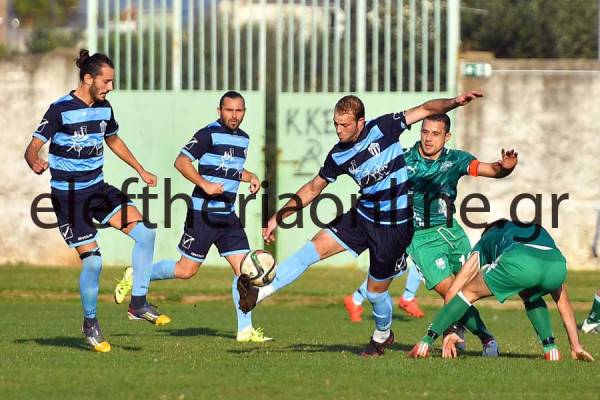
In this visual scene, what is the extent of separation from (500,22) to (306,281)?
1251 cm

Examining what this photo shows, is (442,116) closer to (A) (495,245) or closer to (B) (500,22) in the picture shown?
(A) (495,245)

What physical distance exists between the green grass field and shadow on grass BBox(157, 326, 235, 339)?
2 cm

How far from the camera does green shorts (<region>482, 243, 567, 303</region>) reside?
32.8ft

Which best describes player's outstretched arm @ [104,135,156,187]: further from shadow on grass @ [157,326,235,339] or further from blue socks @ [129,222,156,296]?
shadow on grass @ [157,326,235,339]

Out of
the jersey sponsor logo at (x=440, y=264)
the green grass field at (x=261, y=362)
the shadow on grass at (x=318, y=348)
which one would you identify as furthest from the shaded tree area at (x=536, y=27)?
the jersey sponsor logo at (x=440, y=264)

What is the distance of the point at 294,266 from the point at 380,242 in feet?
2.47

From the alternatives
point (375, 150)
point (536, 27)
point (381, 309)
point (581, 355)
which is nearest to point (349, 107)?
point (375, 150)

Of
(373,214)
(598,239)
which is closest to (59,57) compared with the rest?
(598,239)

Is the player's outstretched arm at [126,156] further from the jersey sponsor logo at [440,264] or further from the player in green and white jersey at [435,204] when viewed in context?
the jersey sponsor logo at [440,264]

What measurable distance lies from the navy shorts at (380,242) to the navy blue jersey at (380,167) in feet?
0.23

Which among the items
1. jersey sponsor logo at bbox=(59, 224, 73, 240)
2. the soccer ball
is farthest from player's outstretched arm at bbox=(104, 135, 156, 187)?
the soccer ball

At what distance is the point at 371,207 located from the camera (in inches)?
419

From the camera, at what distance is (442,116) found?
37.5 feet

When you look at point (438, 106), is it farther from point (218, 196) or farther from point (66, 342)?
point (66, 342)
